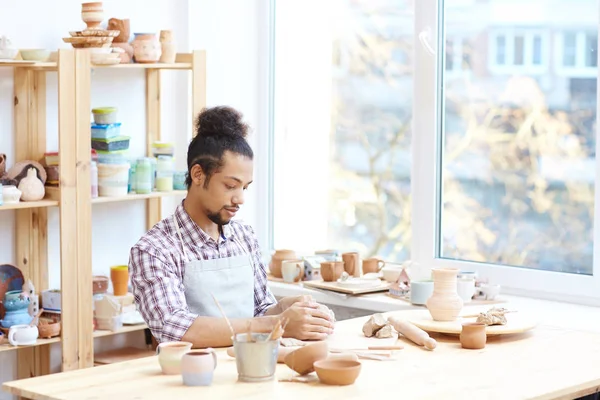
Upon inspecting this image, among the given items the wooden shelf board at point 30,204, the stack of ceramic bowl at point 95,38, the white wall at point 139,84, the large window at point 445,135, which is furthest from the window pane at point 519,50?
the wooden shelf board at point 30,204

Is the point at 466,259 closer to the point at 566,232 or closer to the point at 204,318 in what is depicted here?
the point at 566,232

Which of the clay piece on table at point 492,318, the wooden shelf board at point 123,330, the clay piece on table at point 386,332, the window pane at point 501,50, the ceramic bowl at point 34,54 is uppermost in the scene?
the window pane at point 501,50

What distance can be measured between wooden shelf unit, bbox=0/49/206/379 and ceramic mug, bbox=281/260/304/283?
2.05ft

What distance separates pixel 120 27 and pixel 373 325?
1812mm

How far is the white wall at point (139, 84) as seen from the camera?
12.6ft

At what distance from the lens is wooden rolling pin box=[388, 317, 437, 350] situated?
103 inches

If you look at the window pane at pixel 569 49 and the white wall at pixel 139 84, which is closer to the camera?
the window pane at pixel 569 49

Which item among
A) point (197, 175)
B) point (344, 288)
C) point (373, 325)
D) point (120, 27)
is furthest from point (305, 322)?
point (120, 27)

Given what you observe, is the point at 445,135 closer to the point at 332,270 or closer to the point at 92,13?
the point at 332,270

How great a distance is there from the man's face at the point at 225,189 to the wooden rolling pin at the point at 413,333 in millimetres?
578

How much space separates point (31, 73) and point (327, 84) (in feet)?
4.49

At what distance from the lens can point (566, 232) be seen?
375 cm

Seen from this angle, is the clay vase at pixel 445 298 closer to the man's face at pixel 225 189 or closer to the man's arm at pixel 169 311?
the man's arm at pixel 169 311

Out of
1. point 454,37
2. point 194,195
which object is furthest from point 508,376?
point 454,37
